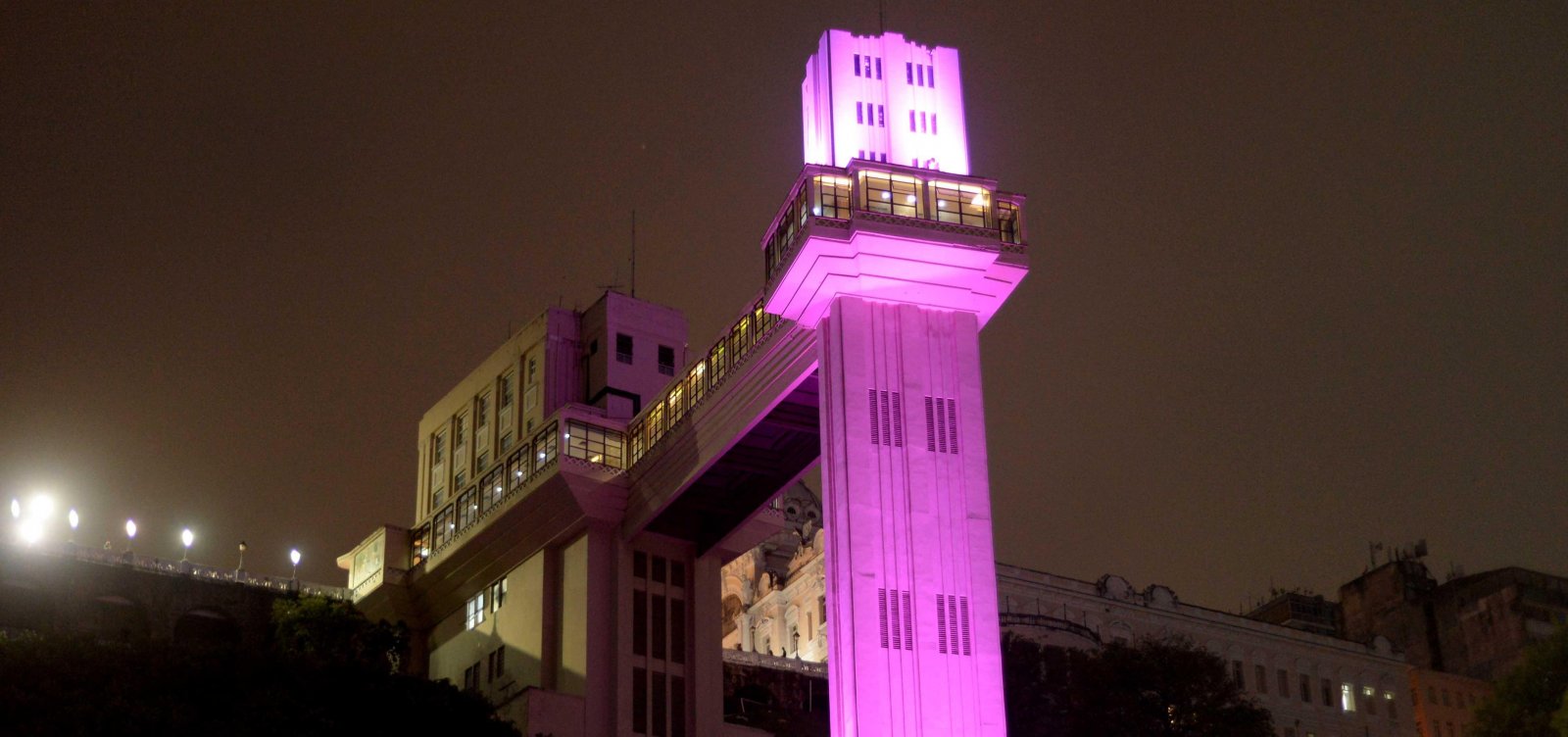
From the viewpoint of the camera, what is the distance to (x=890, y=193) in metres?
57.2

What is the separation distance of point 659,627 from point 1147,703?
22.8 metres

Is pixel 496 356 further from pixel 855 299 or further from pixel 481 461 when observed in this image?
pixel 855 299

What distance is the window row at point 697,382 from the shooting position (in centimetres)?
6362

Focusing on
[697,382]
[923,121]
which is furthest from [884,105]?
[697,382]

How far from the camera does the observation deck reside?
55.9 meters

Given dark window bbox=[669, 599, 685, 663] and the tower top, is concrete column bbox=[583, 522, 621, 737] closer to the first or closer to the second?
dark window bbox=[669, 599, 685, 663]

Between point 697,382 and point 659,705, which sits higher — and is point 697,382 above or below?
above

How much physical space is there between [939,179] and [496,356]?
114ft

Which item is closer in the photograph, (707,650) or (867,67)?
(867,67)

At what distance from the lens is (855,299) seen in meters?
56.6

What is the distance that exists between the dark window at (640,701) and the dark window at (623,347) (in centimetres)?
1610

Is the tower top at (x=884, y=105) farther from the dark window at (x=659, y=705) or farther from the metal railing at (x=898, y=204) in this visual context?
the dark window at (x=659, y=705)

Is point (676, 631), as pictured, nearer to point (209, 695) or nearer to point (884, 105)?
point (209, 695)

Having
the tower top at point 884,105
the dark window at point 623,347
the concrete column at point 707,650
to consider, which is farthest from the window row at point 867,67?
the dark window at point 623,347
